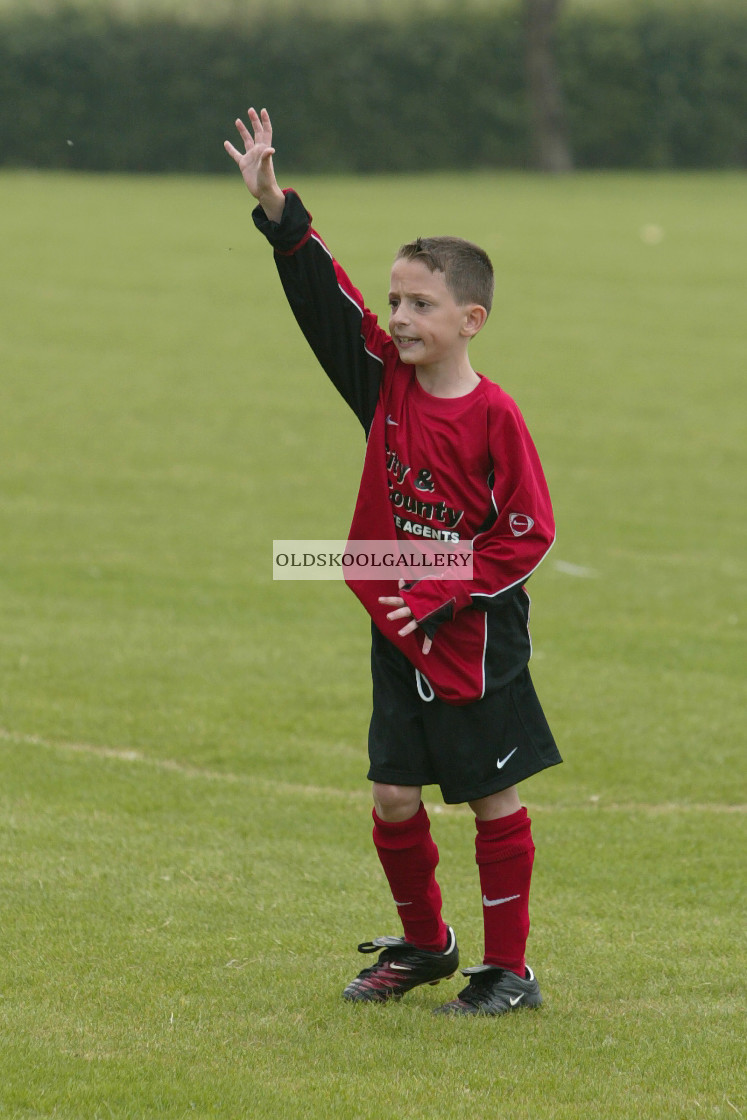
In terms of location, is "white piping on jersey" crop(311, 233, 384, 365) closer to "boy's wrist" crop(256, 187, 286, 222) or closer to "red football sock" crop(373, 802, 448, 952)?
"boy's wrist" crop(256, 187, 286, 222)

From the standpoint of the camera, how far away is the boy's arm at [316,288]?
13.0ft

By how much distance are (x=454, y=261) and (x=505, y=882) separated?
1606mm

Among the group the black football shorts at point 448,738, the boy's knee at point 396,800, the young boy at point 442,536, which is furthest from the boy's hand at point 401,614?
the boy's knee at point 396,800

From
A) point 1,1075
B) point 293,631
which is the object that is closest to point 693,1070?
point 1,1075

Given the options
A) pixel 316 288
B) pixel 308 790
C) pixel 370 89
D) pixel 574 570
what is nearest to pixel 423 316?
pixel 316 288

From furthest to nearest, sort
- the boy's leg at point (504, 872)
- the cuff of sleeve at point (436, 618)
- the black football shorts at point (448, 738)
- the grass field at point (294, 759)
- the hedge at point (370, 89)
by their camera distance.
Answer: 1. the hedge at point (370, 89)
2. the boy's leg at point (504, 872)
3. the black football shorts at point (448, 738)
4. the cuff of sleeve at point (436, 618)
5. the grass field at point (294, 759)

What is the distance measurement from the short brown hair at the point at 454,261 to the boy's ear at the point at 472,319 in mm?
15

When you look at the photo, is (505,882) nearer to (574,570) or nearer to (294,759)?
(294,759)

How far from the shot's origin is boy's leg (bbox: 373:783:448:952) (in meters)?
4.07

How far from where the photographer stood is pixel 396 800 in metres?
4.05

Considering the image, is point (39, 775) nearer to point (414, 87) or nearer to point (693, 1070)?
point (693, 1070)

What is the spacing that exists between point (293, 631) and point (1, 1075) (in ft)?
16.9

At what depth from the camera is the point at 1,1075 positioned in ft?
11.6

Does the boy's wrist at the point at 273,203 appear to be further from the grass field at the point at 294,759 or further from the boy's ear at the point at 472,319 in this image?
the grass field at the point at 294,759
